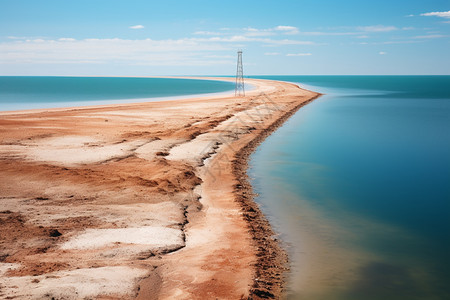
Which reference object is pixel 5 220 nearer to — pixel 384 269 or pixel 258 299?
pixel 258 299

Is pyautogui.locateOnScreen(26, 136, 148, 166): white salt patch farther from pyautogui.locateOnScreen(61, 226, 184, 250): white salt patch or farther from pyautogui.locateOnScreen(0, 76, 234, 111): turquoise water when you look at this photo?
pyautogui.locateOnScreen(0, 76, 234, 111): turquoise water

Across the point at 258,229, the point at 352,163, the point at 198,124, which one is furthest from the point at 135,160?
the point at 198,124

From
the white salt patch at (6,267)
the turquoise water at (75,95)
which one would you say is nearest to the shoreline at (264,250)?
the white salt patch at (6,267)

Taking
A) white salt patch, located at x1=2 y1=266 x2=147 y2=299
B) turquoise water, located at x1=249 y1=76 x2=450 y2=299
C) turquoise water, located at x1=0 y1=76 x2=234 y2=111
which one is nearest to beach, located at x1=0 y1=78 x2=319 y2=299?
white salt patch, located at x1=2 y1=266 x2=147 y2=299

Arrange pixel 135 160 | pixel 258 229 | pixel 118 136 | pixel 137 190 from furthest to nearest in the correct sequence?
pixel 118 136 < pixel 135 160 < pixel 137 190 < pixel 258 229

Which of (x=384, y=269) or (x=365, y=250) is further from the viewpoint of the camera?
(x=365, y=250)

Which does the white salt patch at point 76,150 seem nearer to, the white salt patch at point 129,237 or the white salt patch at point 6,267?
the white salt patch at point 129,237

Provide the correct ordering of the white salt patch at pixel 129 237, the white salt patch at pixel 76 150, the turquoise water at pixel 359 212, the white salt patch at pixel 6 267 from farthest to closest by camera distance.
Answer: the white salt patch at pixel 76 150 → the white salt patch at pixel 129 237 → the turquoise water at pixel 359 212 → the white salt patch at pixel 6 267

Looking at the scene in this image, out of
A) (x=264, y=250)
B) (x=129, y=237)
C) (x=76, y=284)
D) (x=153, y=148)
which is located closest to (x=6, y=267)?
(x=76, y=284)
